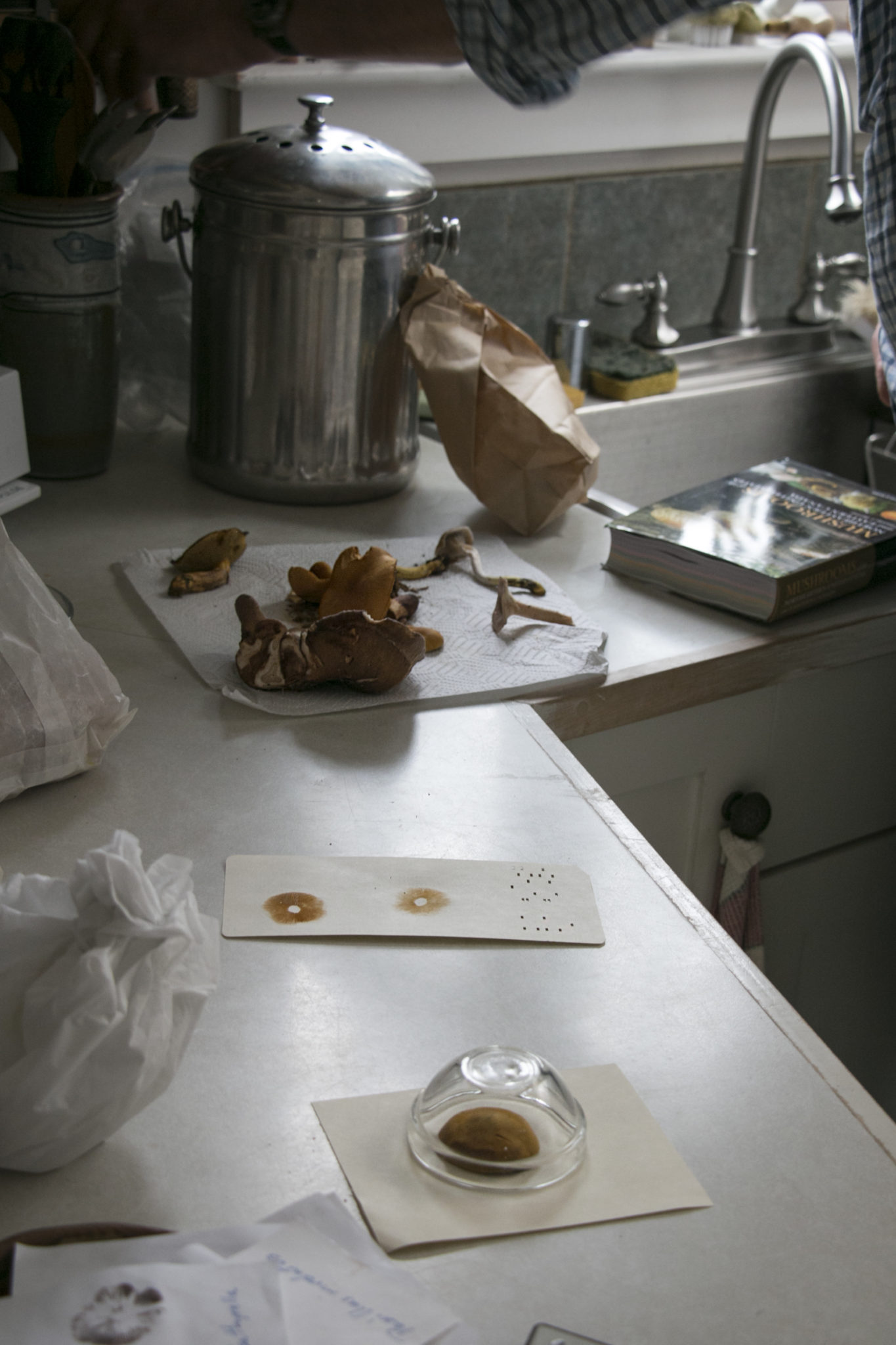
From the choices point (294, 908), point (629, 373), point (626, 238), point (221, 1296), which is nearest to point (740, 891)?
point (294, 908)

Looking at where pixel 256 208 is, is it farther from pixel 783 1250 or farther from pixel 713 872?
pixel 783 1250

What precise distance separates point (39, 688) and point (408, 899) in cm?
25

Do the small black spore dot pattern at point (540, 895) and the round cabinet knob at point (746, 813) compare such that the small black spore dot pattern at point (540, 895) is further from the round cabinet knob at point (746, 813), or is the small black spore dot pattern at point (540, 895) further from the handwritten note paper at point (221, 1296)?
the round cabinet knob at point (746, 813)

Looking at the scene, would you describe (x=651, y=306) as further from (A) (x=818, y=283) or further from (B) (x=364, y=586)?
(B) (x=364, y=586)

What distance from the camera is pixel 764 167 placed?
70.6 inches

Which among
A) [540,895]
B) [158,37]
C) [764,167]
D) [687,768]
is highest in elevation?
[158,37]

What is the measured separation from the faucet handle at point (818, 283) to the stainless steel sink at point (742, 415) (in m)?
0.03

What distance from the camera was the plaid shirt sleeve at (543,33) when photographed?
1017 millimetres

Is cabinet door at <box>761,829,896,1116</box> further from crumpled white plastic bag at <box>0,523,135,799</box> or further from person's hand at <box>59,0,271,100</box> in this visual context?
person's hand at <box>59,0,271,100</box>

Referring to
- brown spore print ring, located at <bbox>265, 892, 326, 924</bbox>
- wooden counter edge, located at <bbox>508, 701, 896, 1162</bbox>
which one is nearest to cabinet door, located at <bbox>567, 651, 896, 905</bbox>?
wooden counter edge, located at <bbox>508, 701, 896, 1162</bbox>

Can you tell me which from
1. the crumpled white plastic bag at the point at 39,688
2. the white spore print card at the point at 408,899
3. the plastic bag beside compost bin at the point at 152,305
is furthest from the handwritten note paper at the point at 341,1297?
the plastic bag beside compost bin at the point at 152,305

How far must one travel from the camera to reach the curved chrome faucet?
1427 mm

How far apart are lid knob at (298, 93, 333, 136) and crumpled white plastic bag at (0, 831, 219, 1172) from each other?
0.83 m

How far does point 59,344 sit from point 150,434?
0.70 ft
